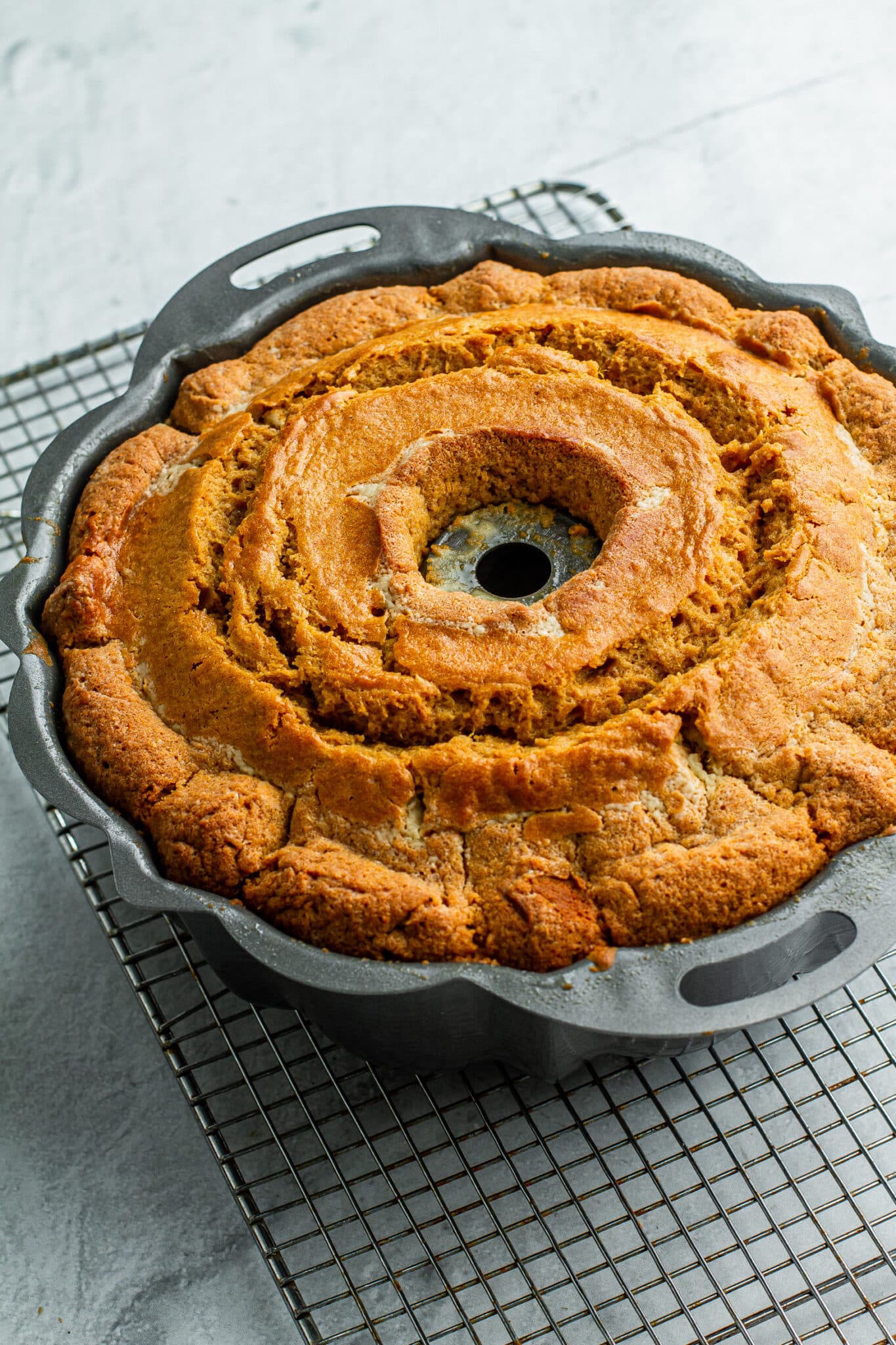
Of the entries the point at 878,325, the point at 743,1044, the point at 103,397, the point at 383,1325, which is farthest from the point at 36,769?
the point at 878,325

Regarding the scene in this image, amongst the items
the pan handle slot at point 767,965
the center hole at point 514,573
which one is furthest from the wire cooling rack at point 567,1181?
the center hole at point 514,573

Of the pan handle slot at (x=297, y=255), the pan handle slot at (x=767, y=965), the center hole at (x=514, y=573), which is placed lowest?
the pan handle slot at (x=767, y=965)

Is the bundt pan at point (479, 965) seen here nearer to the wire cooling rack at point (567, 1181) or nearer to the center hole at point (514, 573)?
the wire cooling rack at point (567, 1181)

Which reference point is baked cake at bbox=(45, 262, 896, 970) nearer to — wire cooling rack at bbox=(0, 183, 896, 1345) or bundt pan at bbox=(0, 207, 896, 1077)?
bundt pan at bbox=(0, 207, 896, 1077)

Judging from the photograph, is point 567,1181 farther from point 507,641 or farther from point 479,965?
point 507,641

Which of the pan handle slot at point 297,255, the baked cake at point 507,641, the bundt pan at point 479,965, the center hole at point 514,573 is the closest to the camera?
the bundt pan at point 479,965

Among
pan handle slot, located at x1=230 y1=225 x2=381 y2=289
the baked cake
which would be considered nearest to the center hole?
the baked cake
